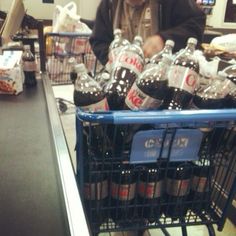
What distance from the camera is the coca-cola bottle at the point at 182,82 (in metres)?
0.79

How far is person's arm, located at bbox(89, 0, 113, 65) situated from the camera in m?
1.54

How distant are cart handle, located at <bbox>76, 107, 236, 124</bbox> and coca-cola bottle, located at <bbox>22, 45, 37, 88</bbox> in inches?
31.1

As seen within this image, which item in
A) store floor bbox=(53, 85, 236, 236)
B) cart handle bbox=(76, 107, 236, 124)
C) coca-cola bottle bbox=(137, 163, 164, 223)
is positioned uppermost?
cart handle bbox=(76, 107, 236, 124)

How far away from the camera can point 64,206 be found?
58cm

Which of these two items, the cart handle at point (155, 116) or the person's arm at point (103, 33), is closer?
the cart handle at point (155, 116)

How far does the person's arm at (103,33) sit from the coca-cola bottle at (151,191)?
847mm

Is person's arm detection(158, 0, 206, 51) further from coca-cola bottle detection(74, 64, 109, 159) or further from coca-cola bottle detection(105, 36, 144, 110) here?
coca-cola bottle detection(74, 64, 109, 159)

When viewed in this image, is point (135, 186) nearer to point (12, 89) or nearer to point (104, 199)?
point (104, 199)

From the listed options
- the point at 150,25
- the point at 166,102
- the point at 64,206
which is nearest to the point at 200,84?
the point at 166,102

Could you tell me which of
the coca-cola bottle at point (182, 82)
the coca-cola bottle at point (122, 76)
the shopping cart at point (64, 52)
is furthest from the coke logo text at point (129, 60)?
the shopping cart at point (64, 52)

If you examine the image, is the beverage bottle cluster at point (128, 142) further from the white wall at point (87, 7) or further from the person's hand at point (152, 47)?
the white wall at point (87, 7)

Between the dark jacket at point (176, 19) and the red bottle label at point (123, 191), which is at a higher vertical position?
the dark jacket at point (176, 19)

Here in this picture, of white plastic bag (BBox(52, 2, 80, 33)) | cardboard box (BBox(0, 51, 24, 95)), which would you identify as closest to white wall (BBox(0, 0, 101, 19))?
white plastic bag (BBox(52, 2, 80, 33))

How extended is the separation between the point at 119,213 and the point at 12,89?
2.29 ft
